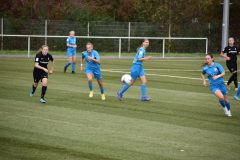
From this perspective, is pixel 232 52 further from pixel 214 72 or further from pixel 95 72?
pixel 214 72

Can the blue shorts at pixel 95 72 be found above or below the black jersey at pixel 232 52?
below

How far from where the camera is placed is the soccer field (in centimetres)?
1152

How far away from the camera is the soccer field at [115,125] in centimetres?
1152

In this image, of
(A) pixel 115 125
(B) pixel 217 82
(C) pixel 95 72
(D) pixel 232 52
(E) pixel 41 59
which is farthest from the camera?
(D) pixel 232 52

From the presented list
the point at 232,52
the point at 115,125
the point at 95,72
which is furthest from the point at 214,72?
the point at 232,52

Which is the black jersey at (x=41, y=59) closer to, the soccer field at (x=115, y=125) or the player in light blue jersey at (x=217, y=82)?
the soccer field at (x=115, y=125)

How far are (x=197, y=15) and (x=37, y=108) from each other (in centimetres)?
3737

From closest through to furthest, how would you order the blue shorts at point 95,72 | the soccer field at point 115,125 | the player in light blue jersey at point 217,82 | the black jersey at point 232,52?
1. the soccer field at point 115,125
2. the player in light blue jersey at point 217,82
3. the blue shorts at point 95,72
4. the black jersey at point 232,52

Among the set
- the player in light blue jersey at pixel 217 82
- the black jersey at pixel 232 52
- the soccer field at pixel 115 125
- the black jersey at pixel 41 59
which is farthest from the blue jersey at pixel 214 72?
the black jersey at pixel 232 52

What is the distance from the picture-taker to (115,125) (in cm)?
1451

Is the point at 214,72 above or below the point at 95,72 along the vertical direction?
above

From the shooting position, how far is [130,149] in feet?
38.6

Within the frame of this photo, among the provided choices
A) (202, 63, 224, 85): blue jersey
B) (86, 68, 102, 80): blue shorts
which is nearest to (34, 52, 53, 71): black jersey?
(86, 68, 102, 80): blue shorts

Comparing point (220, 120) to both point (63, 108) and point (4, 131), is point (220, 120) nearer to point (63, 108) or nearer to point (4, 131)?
point (63, 108)
